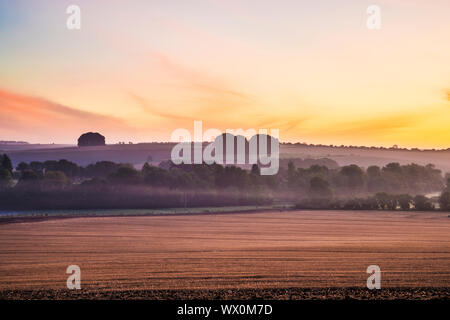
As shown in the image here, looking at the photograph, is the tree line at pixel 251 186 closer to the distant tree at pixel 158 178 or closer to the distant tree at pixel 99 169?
the distant tree at pixel 158 178

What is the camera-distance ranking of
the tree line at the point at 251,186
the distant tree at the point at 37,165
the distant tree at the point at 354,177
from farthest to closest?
the distant tree at the point at 37,165 < the distant tree at the point at 354,177 < the tree line at the point at 251,186

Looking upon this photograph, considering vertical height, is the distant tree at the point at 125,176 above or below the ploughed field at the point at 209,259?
above

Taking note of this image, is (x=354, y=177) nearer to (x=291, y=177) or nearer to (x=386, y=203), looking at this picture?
(x=291, y=177)

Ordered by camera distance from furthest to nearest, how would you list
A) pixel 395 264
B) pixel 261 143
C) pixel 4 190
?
pixel 261 143, pixel 4 190, pixel 395 264

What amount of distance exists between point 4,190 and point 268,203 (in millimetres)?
56415

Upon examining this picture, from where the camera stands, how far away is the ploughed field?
74.5ft

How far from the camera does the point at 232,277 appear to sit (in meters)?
25.0

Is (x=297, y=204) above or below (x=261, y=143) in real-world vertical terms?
below

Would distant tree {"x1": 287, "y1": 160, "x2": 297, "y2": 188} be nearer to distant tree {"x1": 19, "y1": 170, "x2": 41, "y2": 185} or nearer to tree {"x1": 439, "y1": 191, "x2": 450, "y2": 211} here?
tree {"x1": 439, "y1": 191, "x2": 450, "y2": 211}

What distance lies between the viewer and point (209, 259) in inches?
1270

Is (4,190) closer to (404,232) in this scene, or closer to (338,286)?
(404,232)

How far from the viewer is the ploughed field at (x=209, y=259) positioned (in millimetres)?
22703
